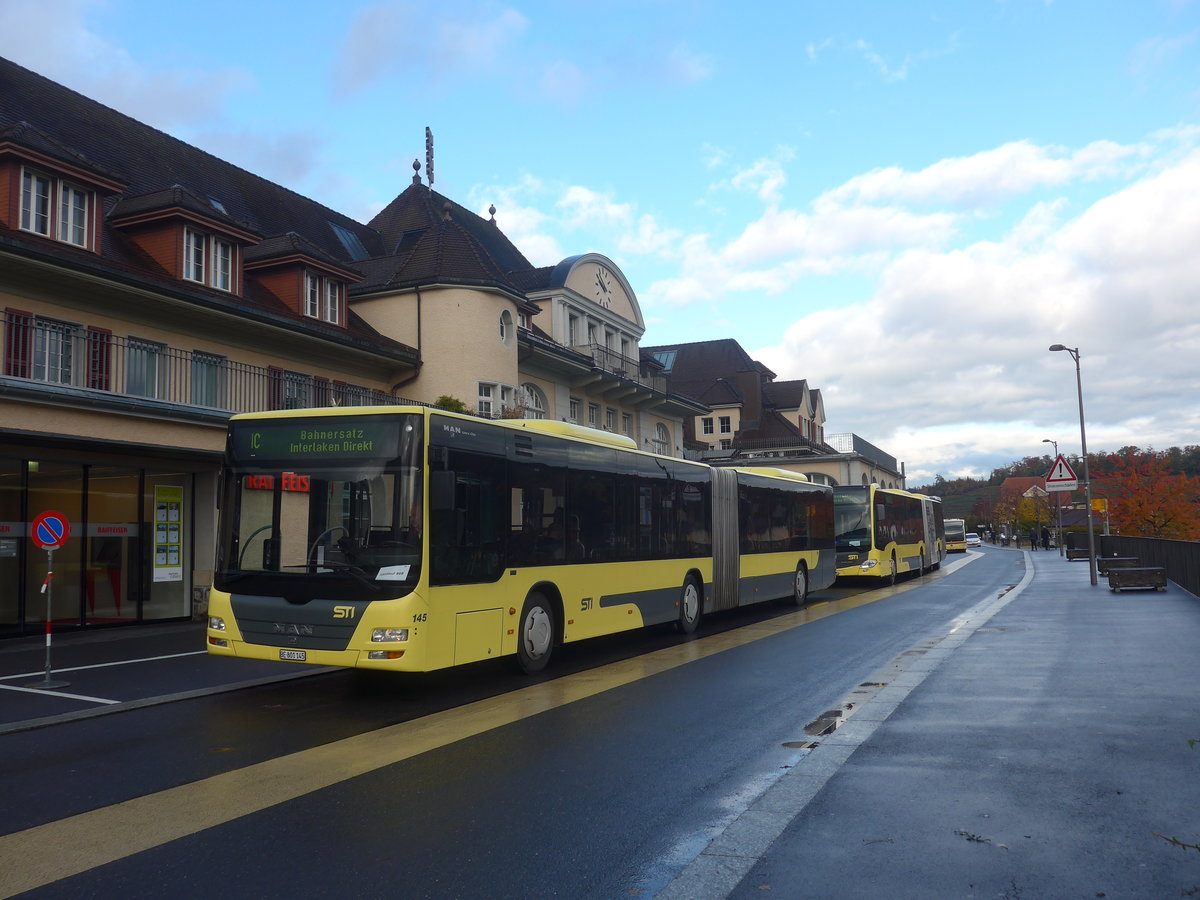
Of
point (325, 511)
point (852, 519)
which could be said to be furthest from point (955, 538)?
point (325, 511)

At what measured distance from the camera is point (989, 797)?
6031 mm

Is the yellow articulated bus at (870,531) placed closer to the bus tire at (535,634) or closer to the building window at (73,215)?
the bus tire at (535,634)

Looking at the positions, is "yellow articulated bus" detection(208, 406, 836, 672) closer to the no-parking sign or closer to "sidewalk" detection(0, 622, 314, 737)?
"sidewalk" detection(0, 622, 314, 737)

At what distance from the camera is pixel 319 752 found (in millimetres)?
7770

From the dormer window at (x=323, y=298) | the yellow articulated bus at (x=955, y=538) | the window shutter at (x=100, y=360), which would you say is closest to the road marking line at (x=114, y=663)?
the window shutter at (x=100, y=360)

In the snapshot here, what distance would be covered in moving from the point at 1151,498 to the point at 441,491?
168ft

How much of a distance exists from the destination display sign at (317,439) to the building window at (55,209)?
1046cm

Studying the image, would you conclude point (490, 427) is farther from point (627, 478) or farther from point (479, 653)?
point (627, 478)

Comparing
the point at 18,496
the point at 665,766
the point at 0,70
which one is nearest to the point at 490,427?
the point at 665,766

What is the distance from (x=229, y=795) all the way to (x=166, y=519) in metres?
15.1

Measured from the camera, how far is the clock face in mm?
39750

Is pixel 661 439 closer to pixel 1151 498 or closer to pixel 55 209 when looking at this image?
pixel 1151 498

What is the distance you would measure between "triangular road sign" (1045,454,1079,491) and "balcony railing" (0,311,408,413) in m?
17.4

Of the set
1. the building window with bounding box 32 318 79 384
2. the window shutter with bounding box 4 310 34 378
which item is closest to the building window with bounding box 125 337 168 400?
the building window with bounding box 32 318 79 384
